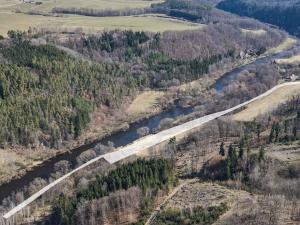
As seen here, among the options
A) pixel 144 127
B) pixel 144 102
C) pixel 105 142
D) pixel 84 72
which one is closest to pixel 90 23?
pixel 84 72

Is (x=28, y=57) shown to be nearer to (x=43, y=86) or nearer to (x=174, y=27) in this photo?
(x=43, y=86)

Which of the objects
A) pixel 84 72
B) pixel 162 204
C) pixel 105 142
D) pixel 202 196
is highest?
pixel 84 72

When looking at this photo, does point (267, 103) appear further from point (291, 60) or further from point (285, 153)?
point (291, 60)

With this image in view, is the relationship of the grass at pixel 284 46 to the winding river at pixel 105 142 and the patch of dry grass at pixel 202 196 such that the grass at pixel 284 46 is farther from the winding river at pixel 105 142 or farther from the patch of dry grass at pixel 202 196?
the patch of dry grass at pixel 202 196

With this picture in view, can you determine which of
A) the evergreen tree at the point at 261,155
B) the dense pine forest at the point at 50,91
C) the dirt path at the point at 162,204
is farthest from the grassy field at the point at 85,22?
the evergreen tree at the point at 261,155

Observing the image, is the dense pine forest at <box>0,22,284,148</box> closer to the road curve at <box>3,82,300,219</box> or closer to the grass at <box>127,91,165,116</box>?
the grass at <box>127,91,165,116</box>

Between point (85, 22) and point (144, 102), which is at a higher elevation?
point (85, 22)

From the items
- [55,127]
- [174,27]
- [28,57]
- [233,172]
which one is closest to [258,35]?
[174,27]
